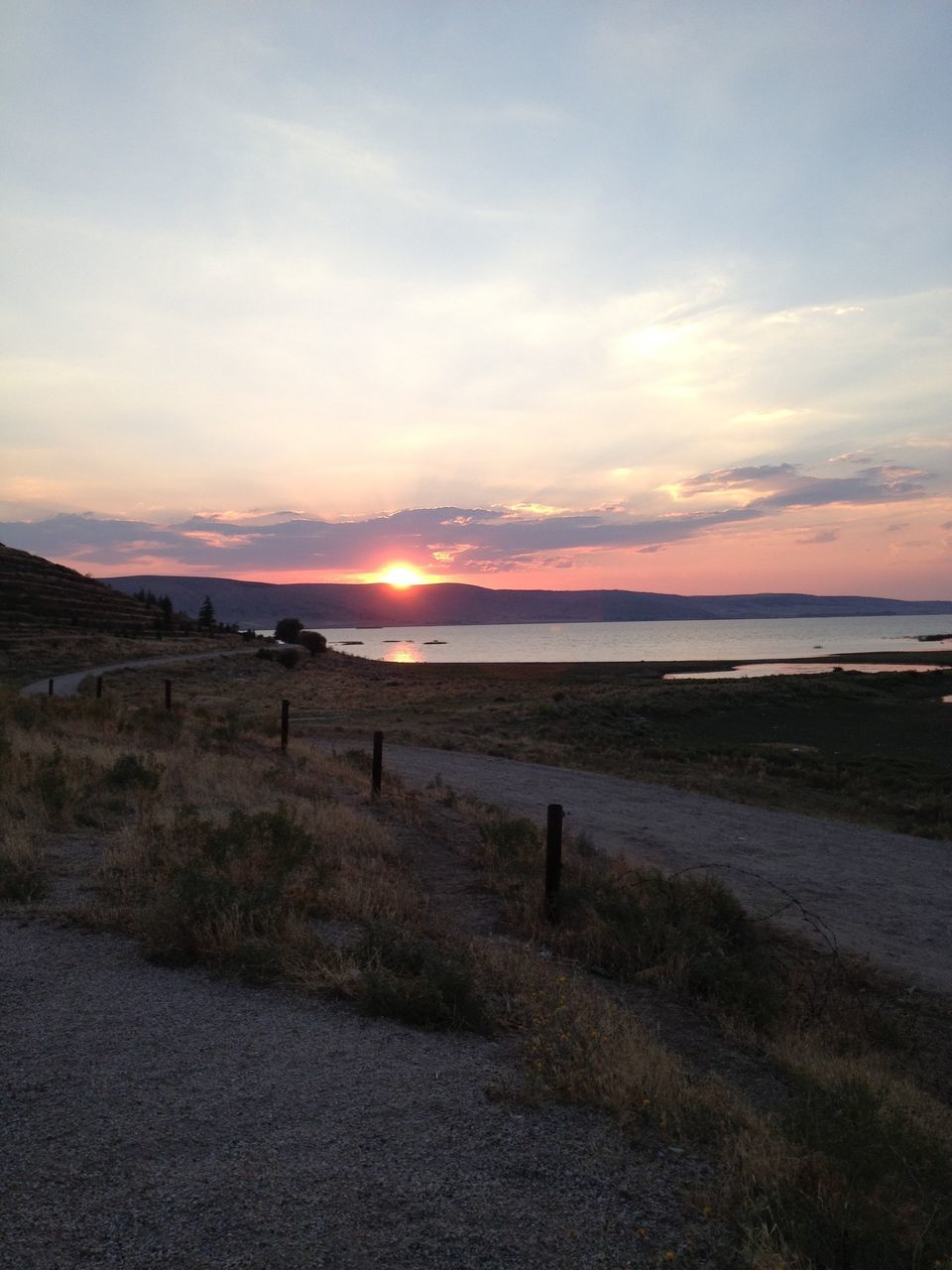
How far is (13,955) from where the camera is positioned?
6.43 m

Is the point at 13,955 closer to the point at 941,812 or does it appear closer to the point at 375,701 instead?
the point at 941,812

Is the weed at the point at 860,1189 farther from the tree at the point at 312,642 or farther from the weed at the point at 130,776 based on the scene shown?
the tree at the point at 312,642

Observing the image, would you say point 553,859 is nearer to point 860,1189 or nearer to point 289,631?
point 860,1189

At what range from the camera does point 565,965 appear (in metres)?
7.61

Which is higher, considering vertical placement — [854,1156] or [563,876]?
[854,1156]

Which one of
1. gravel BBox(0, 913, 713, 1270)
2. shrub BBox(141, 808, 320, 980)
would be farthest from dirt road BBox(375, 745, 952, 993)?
gravel BBox(0, 913, 713, 1270)

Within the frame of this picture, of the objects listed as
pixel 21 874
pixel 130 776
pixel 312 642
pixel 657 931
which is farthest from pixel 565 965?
pixel 312 642

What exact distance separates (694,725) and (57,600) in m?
63.5

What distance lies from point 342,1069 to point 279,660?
203 feet

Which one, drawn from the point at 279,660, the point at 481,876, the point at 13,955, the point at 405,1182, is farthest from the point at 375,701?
the point at 405,1182

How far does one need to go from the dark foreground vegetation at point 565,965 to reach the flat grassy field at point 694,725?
1139 centimetres

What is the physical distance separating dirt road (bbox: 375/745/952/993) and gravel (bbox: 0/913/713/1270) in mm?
6433

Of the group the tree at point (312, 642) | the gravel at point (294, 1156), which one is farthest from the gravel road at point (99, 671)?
the gravel at point (294, 1156)

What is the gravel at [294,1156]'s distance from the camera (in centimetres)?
335
